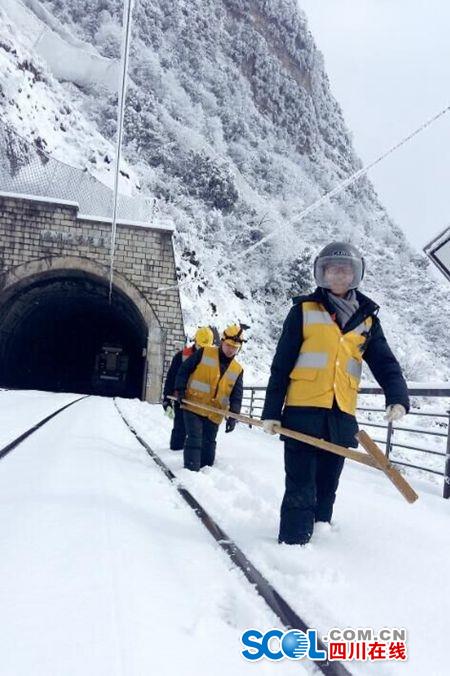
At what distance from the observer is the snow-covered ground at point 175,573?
179 centimetres

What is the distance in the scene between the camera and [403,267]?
155ft

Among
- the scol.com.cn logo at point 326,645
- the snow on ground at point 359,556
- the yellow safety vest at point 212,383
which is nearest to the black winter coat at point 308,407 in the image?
the snow on ground at point 359,556

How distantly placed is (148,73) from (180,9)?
1133 cm

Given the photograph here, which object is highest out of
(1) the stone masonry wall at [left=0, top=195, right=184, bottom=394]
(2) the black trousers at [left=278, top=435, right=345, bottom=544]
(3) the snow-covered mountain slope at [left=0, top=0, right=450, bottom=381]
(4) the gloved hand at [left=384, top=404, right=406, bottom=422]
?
(3) the snow-covered mountain slope at [left=0, top=0, right=450, bottom=381]

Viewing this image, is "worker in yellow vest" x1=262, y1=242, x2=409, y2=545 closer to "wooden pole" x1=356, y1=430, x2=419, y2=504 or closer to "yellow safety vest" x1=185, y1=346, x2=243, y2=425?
"wooden pole" x1=356, y1=430, x2=419, y2=504

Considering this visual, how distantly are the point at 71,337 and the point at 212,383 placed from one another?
2699 cm

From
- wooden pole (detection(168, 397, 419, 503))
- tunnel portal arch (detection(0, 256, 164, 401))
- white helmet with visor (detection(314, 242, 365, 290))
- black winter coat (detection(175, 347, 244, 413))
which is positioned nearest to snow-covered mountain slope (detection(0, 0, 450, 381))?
tunnel portal arch (detection(0, 256, 164, 401))

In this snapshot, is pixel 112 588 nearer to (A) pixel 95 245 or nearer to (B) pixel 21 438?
(B) pixel 21 438

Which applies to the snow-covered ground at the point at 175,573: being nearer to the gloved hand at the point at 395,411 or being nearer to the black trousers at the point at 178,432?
the gloved hand at the point at 395,411

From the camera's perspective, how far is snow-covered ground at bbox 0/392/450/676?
5.88 ft

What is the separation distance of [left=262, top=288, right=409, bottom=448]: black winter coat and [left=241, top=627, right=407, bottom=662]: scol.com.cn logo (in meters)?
1.23

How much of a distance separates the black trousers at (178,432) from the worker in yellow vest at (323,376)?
3955 mm

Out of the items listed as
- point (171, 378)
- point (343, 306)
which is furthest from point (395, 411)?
point (171, 378)

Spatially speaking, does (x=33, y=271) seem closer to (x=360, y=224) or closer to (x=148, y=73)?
(x=148, y=73)
